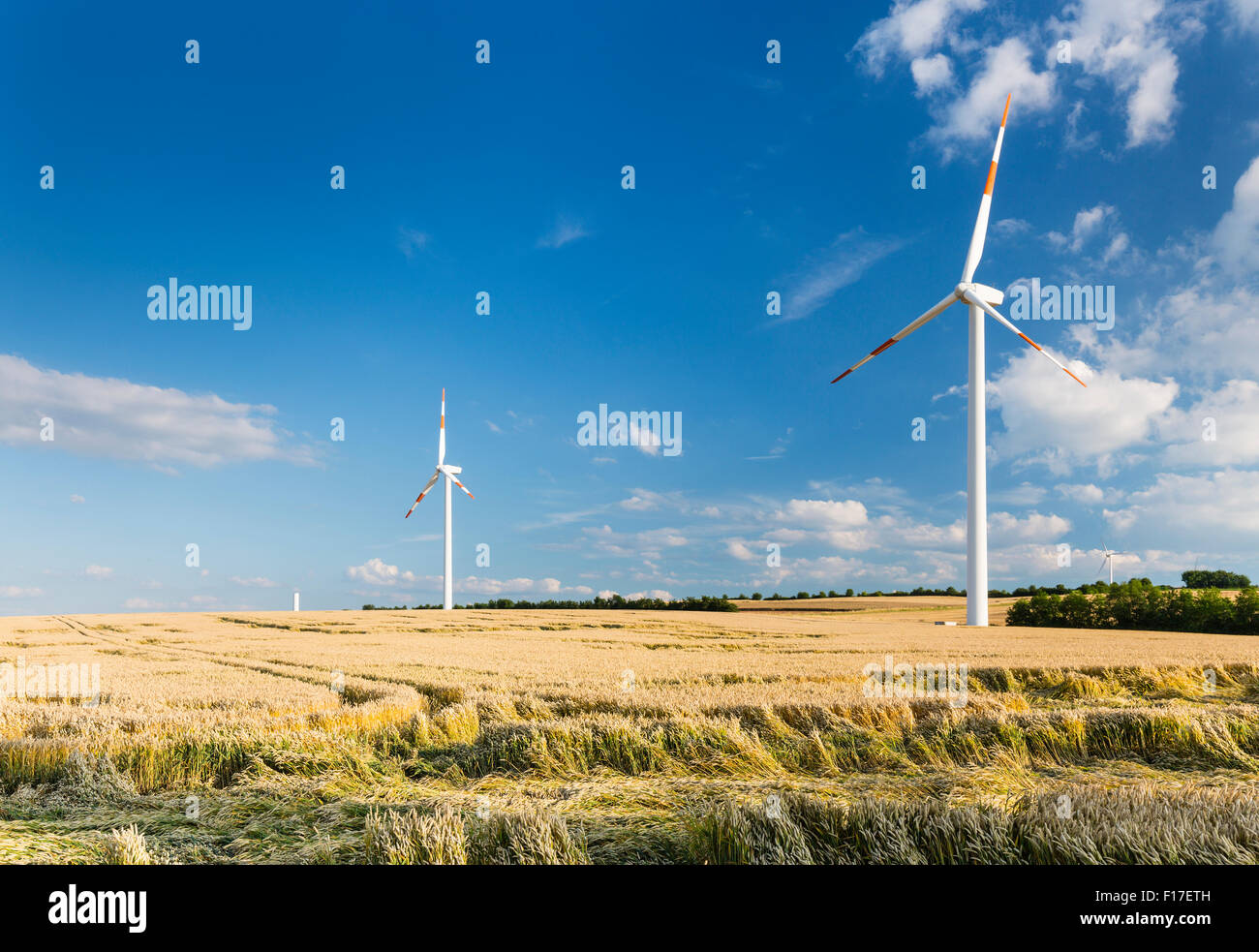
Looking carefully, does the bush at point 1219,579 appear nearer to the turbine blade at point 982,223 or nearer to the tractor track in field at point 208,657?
the turbine blade at point 982,223

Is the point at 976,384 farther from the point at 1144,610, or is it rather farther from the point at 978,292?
the point at 1144,610

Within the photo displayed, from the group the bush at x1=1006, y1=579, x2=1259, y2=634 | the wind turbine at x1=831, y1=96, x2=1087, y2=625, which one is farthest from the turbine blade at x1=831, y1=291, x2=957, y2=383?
the bush at x1=1006, y1=579, x2=1259, y2=634

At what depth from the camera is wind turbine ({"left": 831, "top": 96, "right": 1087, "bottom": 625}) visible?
56781 millimetres

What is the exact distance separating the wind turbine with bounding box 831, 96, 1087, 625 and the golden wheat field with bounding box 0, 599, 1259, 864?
121ft

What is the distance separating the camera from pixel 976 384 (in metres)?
58.7

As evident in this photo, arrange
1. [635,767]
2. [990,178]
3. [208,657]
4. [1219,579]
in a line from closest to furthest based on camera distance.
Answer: [635,767] < [208,657] < [990,178] < [1219,579]

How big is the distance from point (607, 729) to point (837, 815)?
580 centimetres

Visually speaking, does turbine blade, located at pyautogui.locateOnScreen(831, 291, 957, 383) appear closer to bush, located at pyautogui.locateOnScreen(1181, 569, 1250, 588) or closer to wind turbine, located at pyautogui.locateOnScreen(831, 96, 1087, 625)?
wind turbine, located at pyautogui.locateOnScreen(831, 96, 1087, 625)

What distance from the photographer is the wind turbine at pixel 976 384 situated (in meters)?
56.8

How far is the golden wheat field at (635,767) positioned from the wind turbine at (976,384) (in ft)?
121

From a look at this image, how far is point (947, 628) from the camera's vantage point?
56281 millimetres

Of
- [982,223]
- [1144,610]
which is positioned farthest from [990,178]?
[1144,610]

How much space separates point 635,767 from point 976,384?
55526 mm
